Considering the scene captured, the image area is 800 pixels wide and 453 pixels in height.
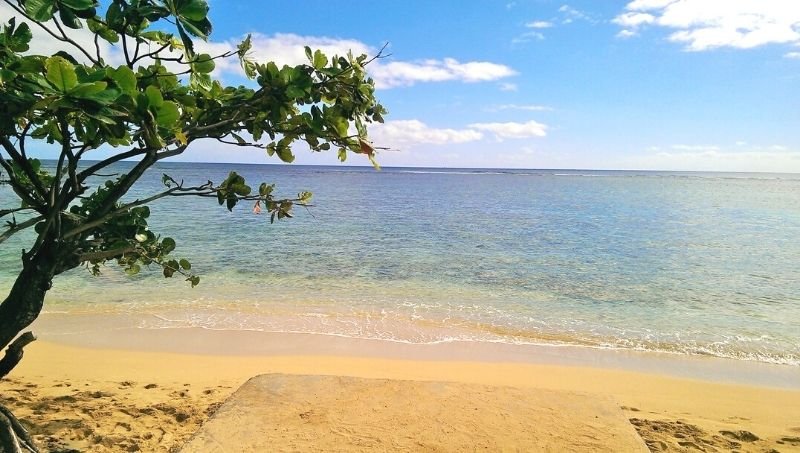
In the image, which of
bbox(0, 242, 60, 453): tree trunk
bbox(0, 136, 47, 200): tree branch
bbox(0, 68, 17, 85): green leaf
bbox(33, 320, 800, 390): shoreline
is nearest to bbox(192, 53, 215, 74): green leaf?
bbox(0, 68, 17, 85): green leaf

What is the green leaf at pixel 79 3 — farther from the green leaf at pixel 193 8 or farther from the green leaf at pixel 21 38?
the green leaf at pixel 21 38

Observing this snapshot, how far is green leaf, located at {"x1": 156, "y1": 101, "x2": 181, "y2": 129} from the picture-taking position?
1.41 meters

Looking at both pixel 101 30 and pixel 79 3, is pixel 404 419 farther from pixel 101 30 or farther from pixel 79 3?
pixel 79 3

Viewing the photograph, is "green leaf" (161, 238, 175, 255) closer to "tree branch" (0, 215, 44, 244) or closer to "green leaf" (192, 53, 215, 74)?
"tree branch" (0, 215, 44, 244)

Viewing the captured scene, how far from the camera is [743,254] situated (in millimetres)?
16812

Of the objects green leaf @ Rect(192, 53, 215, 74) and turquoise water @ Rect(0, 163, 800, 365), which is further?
turquoise water @ Rect(0, 163, 800, 365)

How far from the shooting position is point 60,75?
1.14 m

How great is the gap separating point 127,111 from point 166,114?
0.11 metres

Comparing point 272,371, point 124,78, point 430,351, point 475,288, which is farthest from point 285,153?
point 475,288

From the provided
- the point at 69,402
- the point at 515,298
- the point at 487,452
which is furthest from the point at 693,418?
the point at 69,402

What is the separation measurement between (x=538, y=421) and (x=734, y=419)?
3338 mm

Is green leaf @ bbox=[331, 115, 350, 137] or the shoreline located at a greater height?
green leaf @ bbox=[331, 115, 350, 137]

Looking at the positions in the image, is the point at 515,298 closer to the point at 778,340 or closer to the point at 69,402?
the point at 778,340

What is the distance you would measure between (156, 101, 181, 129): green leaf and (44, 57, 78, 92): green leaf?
26 cm
